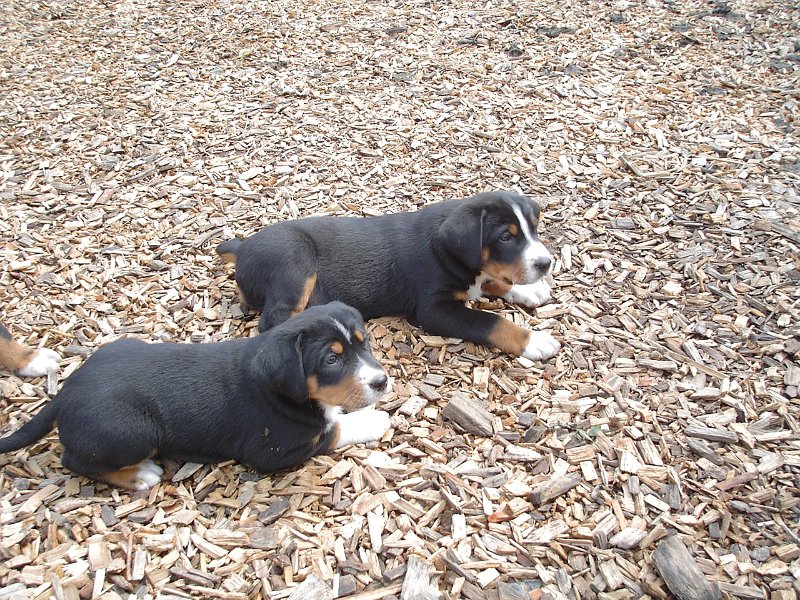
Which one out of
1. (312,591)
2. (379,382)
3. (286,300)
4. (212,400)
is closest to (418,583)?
(312,591)

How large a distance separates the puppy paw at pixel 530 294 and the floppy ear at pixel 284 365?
2262 millimetres

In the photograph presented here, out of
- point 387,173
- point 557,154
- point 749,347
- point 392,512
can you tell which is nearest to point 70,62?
point 387,173

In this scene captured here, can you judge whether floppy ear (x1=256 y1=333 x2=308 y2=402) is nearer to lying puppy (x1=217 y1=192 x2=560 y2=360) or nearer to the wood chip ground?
the wood chip ground

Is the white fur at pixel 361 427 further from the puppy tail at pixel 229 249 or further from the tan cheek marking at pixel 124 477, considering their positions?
the puppy tail at pixel 229 249

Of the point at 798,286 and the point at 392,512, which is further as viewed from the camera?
the point at 798,286

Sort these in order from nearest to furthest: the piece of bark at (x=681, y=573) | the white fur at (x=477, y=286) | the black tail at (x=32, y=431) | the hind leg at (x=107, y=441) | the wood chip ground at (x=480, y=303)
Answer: the piece of bark at (x=681, y=573)
the wood chip ground at (x=480, y=303)
the hind leg at (x=107, y=441)
the black tail at (x=32, y=431)
the white fur at (x=477, y=286)

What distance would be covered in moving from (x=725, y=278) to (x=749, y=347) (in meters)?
0.78

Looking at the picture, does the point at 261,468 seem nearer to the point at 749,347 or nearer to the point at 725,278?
the point at 749,347

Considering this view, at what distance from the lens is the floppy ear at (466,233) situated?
4855mm

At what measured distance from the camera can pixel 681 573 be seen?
3.30 m

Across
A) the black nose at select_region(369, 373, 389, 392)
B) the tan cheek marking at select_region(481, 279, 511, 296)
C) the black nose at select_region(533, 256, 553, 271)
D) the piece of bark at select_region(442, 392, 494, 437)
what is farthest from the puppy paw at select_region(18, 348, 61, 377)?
the black nose at select_region(533, 256, 553, 271)

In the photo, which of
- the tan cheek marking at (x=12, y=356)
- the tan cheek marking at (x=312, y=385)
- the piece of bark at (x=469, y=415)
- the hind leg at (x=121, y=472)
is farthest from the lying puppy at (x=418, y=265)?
the tan cheek marking at (x=12, y=356)

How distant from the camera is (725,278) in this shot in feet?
17.4

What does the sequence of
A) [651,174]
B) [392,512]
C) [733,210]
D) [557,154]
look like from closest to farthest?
[392,512] → [733,210] → [651,174] → [557,154]
